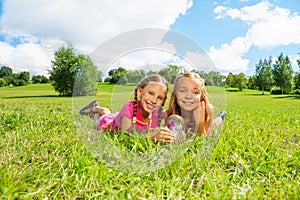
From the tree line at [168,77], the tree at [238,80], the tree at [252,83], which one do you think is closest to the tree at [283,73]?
the tree line at [168,77]

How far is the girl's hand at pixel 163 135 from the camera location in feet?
9.01

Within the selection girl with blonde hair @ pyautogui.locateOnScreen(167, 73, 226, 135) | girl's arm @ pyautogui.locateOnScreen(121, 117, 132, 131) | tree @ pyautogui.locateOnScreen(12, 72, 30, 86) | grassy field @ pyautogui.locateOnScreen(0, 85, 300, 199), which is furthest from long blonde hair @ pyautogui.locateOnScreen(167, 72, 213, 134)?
tree @ pyautogui.locateOnScreen(12, 72, 30, 86)

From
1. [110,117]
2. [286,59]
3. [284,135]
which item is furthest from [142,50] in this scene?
[286,59]

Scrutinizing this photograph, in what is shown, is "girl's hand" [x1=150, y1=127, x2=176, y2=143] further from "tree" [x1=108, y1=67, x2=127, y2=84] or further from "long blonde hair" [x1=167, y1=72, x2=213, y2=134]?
"tree" [x1=108, y1=67, x2=127, y2=84]

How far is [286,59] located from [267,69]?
172 inches

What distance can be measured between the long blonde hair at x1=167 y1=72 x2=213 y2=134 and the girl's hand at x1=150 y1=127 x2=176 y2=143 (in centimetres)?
38

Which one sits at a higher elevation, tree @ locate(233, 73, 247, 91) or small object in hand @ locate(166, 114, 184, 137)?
tree @ locate(233, 73, 247, 91)

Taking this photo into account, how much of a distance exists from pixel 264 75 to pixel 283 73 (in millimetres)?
4697

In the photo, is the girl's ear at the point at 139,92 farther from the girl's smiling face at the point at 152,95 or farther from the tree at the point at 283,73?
the tree at the point at 283,73

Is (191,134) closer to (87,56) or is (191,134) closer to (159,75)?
(159,75)

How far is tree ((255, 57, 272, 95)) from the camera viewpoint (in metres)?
52.2

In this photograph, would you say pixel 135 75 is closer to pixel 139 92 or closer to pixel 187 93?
pixel 139 92

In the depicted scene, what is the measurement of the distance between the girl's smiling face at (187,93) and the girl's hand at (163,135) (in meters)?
0.35

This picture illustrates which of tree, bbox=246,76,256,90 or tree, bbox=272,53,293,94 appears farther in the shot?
tree, bbox=246,76,256,90
